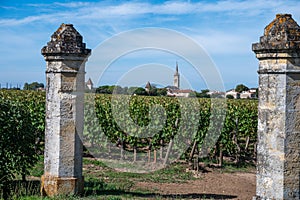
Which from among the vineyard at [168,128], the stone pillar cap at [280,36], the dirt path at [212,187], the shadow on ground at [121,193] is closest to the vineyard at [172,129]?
the vineyard at [168,128]

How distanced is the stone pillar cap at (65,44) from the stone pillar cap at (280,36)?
2938mm

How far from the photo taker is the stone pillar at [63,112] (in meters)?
6.59

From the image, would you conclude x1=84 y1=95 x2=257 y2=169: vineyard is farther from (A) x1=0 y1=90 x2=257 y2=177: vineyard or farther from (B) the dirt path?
(B) the dirt path

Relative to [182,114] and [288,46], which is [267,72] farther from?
[182,114]

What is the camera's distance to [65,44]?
6.59 m

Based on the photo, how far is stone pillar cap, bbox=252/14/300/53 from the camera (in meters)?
4.92

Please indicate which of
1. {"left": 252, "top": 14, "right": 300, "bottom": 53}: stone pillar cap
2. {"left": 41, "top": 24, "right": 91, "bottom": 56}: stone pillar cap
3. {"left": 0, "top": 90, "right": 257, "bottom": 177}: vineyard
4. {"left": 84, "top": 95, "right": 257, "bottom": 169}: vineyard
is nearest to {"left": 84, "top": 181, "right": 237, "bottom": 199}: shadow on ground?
{"left": 41, "top": 24, "right": 91, "bottom": 56}: stone pillar cap

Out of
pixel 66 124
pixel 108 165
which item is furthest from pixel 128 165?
pixel 66 124

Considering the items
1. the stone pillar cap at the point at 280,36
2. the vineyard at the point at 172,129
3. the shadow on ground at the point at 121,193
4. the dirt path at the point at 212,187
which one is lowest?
the dirt path at the point at 212,187

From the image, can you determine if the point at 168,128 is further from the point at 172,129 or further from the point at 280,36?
the point at 280,36

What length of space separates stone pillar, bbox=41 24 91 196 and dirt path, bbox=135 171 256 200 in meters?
2.50

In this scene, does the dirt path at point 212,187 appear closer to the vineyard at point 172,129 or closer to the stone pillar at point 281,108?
the vineyard at point 172,129

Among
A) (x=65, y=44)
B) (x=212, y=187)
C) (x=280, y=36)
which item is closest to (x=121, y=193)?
(x=65, y=44)

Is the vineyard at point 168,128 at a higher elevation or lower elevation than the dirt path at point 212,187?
higher
